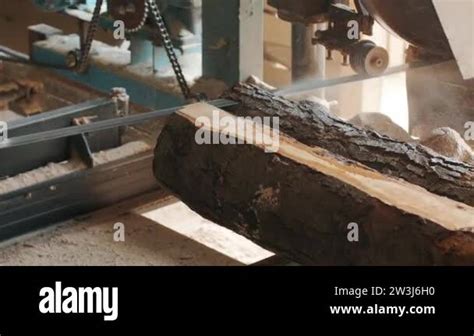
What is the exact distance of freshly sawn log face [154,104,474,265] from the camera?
1969 millimetres

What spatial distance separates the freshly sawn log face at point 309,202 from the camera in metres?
1.97

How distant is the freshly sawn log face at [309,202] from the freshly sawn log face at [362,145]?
0.05 meters

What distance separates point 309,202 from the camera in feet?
7.02

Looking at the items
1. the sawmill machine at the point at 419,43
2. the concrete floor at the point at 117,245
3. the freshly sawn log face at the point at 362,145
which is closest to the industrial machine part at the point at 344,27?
the sawmill machine at the point at 419,43

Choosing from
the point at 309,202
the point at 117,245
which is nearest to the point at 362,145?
the point at 309,202

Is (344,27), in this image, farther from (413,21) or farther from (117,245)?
(117,245)

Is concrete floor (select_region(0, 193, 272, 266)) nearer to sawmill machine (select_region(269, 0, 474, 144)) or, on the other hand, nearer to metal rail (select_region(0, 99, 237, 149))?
metal rail (select_region(0, 99, 237, 149))

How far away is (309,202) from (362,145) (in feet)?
0.76

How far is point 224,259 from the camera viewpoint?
8.30ft

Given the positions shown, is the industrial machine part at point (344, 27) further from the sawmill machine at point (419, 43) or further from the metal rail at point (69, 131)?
the metal rail at point (69, 131)

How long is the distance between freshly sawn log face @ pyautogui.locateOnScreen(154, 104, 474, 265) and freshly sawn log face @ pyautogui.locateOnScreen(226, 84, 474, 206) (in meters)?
0.05

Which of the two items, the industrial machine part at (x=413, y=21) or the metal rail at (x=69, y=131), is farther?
the industrial machine part at (x=413, y=21)
